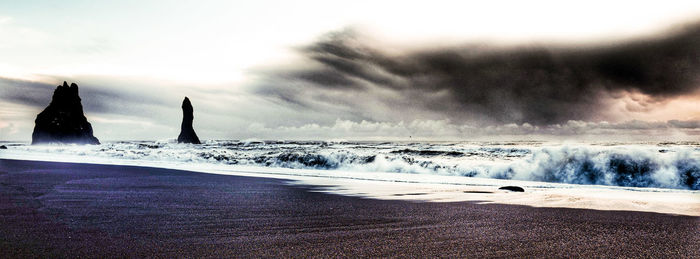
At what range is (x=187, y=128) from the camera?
3036 inches

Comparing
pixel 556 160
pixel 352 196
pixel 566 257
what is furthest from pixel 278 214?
pixel 556 160

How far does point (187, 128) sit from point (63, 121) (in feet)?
60.5

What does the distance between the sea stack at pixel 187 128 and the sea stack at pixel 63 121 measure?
49.5ft

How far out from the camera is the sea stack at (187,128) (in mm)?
76500

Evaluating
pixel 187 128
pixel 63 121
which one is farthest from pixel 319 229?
pixel 63 121

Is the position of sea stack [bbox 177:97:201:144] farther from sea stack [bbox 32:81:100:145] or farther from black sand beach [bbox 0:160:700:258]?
black sand beach [bbox 0:160:700:258]

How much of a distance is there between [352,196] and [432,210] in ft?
6.66

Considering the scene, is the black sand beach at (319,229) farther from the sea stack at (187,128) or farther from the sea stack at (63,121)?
the sea stack at (63,121)

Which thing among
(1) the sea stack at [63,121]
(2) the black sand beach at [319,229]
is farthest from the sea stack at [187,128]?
(2) the black sand beach at [319,229]

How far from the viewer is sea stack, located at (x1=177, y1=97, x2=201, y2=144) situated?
3012 inches

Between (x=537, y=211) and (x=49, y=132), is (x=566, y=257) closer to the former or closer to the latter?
(x=537, y=211)

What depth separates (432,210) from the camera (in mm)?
5488

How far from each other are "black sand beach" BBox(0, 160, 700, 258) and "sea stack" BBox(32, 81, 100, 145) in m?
75.8

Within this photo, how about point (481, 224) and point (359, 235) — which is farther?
point (481, 224)
